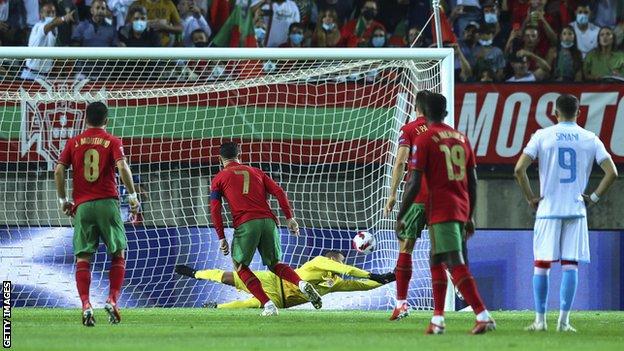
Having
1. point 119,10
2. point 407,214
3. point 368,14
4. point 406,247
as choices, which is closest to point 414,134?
point 407,214

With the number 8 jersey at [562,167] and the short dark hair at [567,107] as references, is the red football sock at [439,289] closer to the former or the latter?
the number 8 jersey at [562,167]

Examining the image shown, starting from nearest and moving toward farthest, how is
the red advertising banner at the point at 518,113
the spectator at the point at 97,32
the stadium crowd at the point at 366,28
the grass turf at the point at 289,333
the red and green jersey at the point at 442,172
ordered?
the grass turf at the point at 289,333, the red and green jersey at the point at 442,172, the red advertising banner at the point at 518,113, the spectator at the point at 97,32, the stadium crowd at the point at 366,28

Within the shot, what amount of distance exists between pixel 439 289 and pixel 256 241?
3.55m

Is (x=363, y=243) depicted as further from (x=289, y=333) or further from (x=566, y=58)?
(x=566, y=58)

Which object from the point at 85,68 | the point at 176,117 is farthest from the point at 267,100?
the point at 85,68

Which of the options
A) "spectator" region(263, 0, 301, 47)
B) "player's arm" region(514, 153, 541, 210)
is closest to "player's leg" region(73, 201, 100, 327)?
"player's arm" region(514, 153, 541, 210)

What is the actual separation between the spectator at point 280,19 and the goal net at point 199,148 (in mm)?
1774

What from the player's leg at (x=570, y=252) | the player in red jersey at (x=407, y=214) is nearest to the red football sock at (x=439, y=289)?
the player's leg at (x=570, y=252)

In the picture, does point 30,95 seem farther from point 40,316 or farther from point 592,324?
point 592,324

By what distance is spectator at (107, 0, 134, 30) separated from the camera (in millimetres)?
19844

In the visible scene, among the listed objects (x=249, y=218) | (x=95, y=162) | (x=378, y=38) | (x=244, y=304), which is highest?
(x=378, y=38)

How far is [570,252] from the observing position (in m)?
10.6

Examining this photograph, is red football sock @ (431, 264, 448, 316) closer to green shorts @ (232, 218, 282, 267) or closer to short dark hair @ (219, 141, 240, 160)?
green shorts @ (232, 218, 282, 267)

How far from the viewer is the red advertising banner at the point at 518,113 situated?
62.9ft
